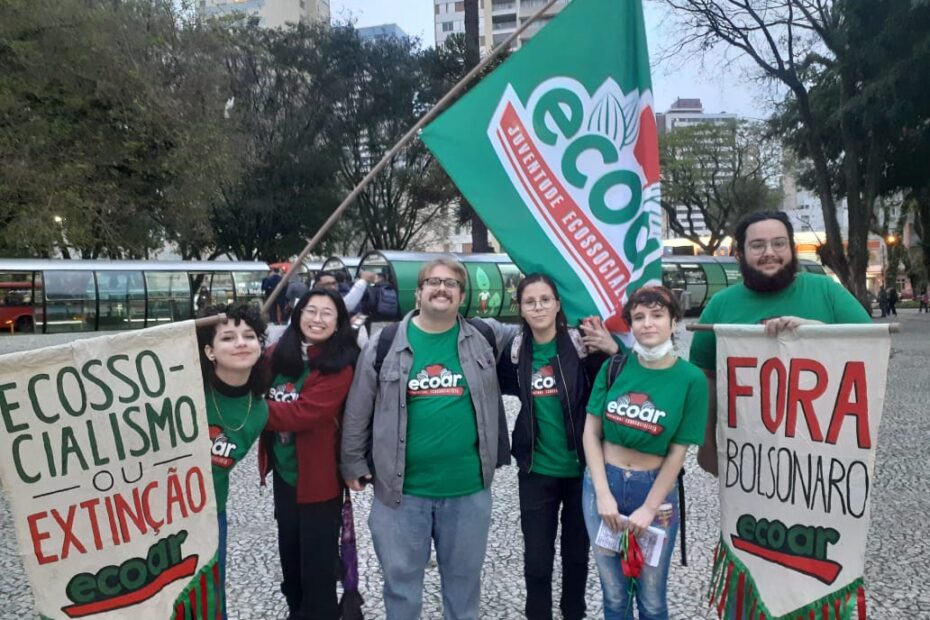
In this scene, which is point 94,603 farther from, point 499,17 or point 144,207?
point 499,17

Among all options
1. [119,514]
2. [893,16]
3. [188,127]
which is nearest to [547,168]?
[119,514]

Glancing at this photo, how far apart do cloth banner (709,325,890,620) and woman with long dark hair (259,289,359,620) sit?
4.92 ft

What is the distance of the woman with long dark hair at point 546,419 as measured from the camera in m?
2.95

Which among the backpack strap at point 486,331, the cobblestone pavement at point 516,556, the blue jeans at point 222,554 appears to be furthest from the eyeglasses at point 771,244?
the blue jeans at point 222,554

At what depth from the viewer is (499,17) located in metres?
74.2

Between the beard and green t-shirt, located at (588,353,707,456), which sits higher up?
the beard

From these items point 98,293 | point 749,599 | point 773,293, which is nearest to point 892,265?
point 98,293

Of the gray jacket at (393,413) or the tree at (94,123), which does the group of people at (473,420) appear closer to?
the gray jacket at (393,413)

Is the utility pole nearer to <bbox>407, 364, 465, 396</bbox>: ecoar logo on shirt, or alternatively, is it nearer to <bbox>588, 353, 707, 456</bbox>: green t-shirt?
<bbox>407, 364, 465, 396</bbox>: ecoar logo on shirt

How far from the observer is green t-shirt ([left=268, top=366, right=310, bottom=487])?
302 cm

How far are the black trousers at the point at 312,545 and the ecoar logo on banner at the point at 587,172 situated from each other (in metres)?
1.55

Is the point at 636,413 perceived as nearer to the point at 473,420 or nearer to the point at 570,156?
the point at 473,420

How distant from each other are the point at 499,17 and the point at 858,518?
77700mm

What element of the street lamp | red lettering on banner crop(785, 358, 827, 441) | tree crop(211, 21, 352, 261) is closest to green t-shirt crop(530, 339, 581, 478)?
red lettering on banner crop(785, 358, 827, 441)
